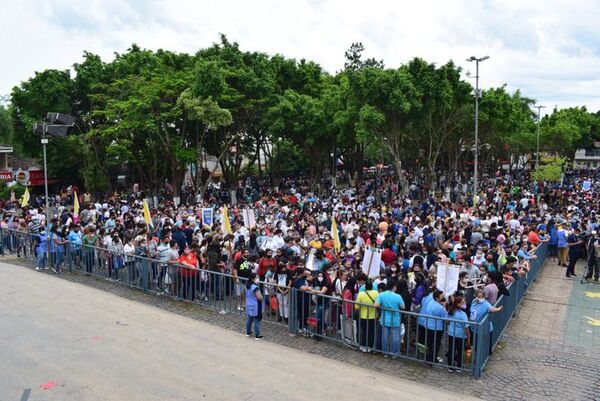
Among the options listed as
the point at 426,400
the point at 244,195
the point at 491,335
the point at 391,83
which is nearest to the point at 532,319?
the point at 491,335

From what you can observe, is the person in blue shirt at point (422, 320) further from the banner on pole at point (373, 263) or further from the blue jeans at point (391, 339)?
the banner on pole at point (373, 263)

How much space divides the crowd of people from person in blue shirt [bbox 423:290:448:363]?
17 millimetres

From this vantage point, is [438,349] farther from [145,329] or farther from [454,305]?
[145,329]

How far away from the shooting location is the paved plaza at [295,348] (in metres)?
7.76

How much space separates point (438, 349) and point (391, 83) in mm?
20310

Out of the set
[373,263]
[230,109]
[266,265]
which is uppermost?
[230,109]

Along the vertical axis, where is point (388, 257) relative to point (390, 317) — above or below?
above

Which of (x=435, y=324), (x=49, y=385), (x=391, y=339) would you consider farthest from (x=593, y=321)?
(x=49, y=385)

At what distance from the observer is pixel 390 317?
28.0 feet

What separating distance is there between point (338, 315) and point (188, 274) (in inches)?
159

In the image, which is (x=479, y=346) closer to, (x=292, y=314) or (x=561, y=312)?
(x=292, y=314)

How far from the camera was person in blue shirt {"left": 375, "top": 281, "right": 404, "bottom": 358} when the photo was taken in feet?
27.9

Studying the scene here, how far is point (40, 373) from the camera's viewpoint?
807 cm

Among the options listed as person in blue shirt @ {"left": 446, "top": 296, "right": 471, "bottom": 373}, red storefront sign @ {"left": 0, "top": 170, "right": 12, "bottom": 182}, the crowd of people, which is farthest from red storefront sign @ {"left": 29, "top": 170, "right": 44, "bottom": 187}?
person in blue shirt @ {"left": 446, "top": 296, "right": 471, "bottom": 373}
